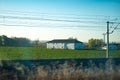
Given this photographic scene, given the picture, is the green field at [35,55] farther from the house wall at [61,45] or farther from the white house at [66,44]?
the house wall at [61,45]

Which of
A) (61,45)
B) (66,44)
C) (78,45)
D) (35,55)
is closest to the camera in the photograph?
(35,55)

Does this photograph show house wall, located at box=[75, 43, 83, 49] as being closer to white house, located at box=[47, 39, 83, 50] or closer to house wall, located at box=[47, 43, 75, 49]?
white house, located at box=[47, 39, 83, 50]

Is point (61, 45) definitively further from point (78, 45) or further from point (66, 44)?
point (78, 45)

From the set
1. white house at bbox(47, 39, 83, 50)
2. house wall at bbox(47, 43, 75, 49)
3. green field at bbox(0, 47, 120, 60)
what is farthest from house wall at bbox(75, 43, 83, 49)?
green field at bbox(0, 47, 120, 60)

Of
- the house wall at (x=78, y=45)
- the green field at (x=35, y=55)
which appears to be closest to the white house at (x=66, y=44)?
the house wall at (x=78, y=45)

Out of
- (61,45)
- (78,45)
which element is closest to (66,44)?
(61,45)

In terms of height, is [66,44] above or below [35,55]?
above

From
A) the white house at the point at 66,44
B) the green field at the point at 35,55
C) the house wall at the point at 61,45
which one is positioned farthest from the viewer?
the house wall at the point at 61,45

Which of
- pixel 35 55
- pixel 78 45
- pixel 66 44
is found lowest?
pixel 35 55

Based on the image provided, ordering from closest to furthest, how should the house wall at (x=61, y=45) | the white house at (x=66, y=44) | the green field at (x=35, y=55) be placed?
1. the green field at (x=35, y=55)
2. the white house at (x=66, y=44)
3. the house wall at (x=61, y=45)

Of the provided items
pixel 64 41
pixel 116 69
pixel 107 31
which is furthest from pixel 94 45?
pixel 116 69

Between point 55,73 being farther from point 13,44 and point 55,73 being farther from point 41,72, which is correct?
point 13,44

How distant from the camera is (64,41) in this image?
10375 cm

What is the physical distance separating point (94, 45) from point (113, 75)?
292 ft
